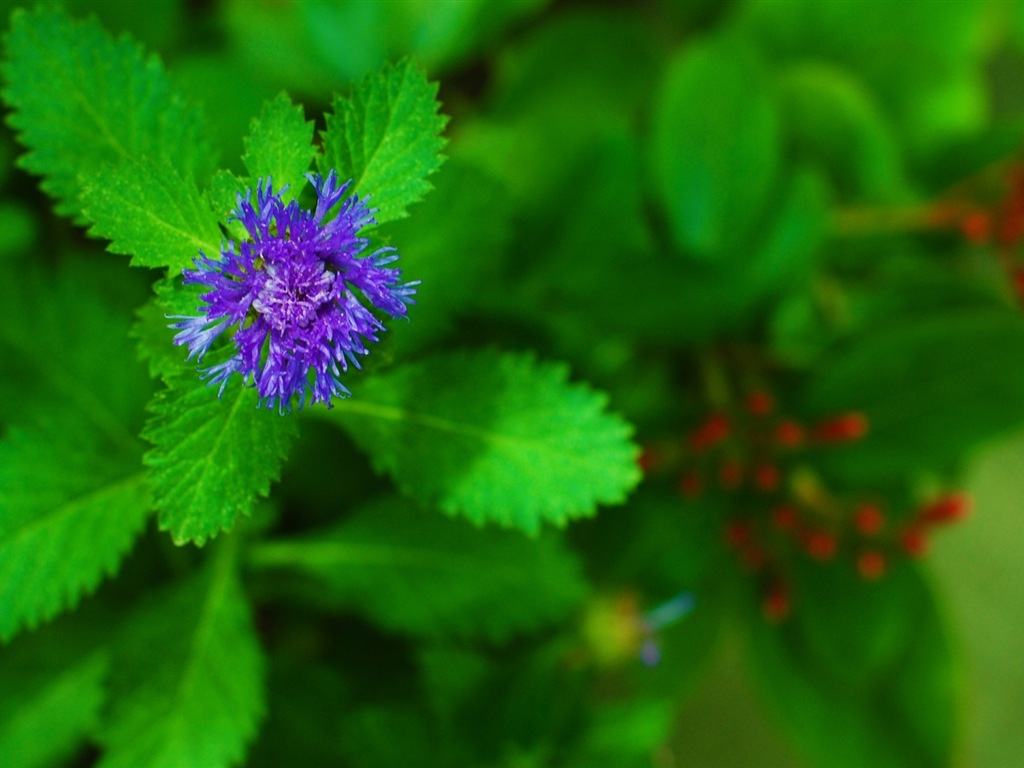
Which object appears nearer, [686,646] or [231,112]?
[231,112]

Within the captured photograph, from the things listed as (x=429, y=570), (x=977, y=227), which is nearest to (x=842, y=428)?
(x=977, y=227)

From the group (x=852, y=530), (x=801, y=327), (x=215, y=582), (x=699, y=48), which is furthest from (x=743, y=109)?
(x=215, y=582)

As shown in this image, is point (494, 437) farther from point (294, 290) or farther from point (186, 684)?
point (186, 684)

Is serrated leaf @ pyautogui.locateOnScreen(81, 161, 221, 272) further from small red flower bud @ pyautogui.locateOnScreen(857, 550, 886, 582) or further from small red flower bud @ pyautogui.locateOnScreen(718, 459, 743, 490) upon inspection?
small red flower bud @ pyautogui.locateOnScreen(857, 550, 886, 582)

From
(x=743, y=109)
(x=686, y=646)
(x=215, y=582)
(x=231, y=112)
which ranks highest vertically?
(x=743, y=109)

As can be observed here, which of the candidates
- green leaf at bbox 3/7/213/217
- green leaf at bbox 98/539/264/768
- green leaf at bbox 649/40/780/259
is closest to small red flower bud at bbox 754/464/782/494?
green leaf at bbox 649/40/780/259

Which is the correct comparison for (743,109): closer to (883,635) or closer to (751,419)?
(751,419)
